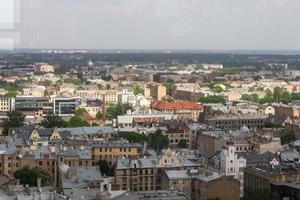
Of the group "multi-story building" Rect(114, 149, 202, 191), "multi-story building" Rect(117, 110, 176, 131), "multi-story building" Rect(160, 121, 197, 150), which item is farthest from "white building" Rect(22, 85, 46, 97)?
"multi-story building" Rect(114, 149, 202, 191)

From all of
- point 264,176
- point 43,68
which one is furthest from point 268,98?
point 43,68

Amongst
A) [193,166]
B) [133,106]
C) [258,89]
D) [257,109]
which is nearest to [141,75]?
[258,89]

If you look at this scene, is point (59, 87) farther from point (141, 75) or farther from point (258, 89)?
point (141, 75)

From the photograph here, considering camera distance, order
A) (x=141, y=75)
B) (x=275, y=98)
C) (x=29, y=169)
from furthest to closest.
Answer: (x=141, y=75), (x=275, y=98), (x=29, y=169)

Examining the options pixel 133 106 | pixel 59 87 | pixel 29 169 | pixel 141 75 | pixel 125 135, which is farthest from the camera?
pixel 141 75

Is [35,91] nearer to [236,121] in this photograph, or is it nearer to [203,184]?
[236,121]

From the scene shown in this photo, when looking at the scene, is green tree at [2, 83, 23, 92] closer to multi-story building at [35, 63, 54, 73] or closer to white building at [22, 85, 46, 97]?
white building at [22, 85, 46, 97]
